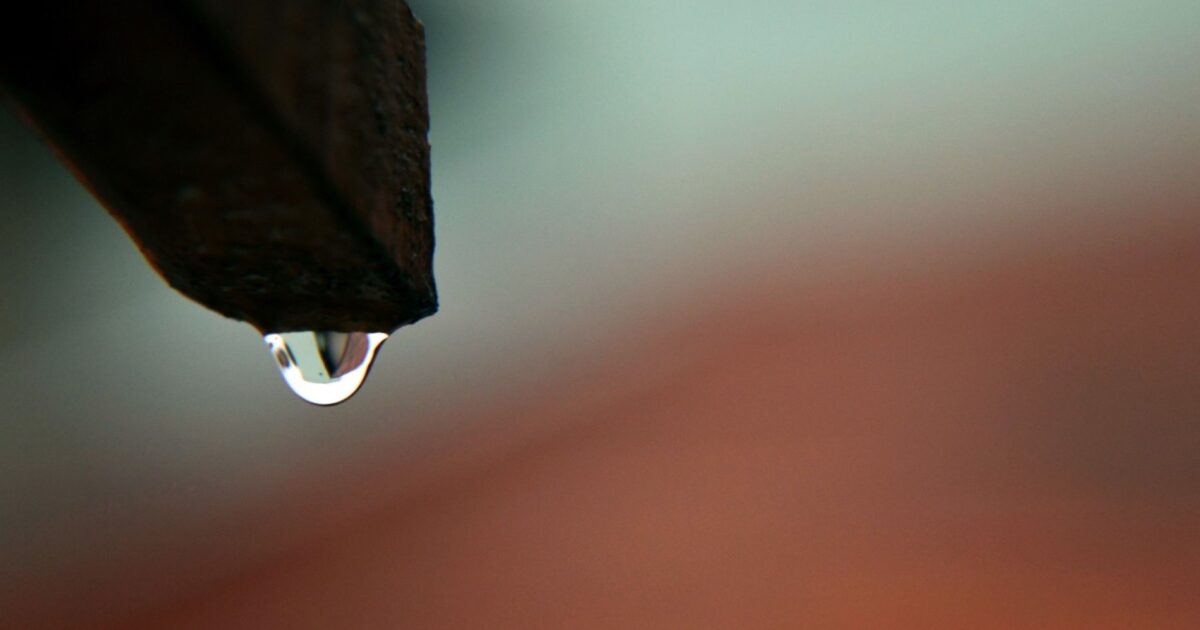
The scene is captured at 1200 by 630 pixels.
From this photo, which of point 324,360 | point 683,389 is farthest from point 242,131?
point 683,389

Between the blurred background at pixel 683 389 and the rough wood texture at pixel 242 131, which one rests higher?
the blurred background at pixel 683 389

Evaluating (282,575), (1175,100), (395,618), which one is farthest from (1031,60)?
(282,575)

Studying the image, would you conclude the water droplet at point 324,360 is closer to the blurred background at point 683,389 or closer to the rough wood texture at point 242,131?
the rough wood texture at point 242,131

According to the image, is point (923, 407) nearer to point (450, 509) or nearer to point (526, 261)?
point (526, 261)

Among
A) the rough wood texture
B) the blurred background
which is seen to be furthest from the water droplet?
the blurred background

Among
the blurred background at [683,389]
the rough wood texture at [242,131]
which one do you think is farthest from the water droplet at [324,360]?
the blurred background at [683,389]

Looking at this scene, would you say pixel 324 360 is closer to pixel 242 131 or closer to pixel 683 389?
pixel 242 131
